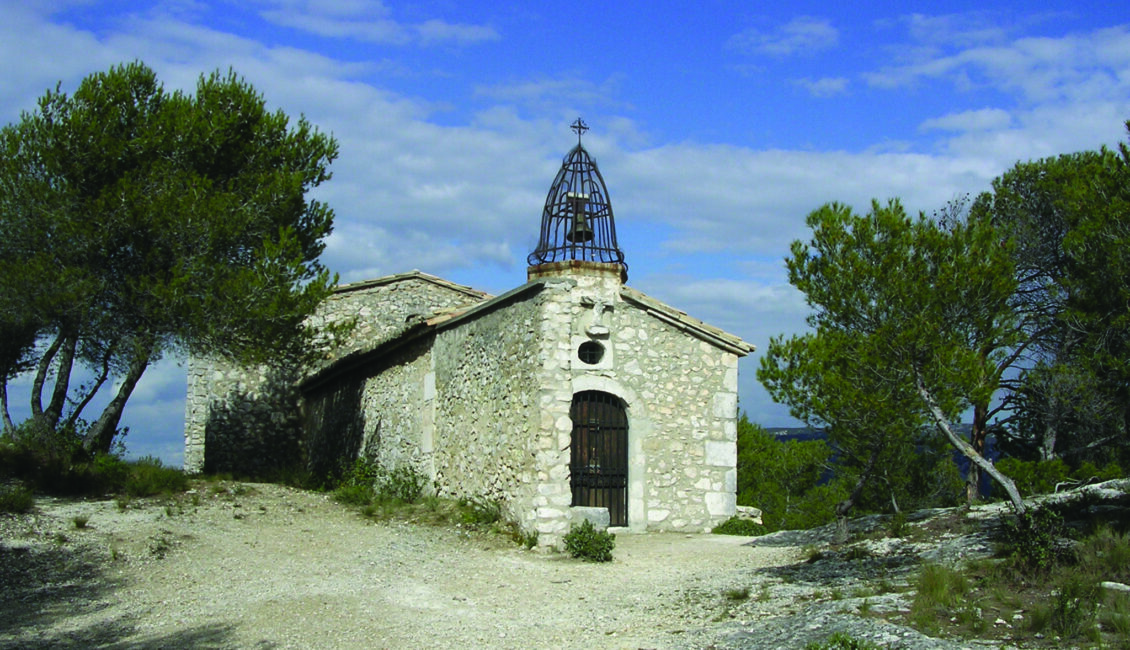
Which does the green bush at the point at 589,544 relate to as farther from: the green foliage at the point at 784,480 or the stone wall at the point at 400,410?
the green foliage at the point at 784,480

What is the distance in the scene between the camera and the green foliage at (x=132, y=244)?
15.5 meters

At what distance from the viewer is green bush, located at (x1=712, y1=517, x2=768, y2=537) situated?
51.8 ft

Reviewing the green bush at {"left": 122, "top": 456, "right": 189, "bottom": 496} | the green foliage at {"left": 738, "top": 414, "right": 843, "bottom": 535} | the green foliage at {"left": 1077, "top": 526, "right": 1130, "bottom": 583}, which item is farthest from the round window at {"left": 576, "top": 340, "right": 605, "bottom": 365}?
the green foliage at {"left": 1077, "top": 526, "right": 1130, "bottom": 583}

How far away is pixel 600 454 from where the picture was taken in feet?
51.6

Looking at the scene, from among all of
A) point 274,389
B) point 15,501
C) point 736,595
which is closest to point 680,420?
point 736,595

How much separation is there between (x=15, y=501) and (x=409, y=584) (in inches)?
220

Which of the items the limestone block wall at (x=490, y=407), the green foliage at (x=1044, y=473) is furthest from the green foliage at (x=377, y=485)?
the green foliage at (x=1044, y=473)

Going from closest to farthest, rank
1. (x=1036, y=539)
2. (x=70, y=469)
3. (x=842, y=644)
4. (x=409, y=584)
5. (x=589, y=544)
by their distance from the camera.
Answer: (x=842, y=644)
(x=1036, y=539)
(x=409, y=584)
(x=589, y=544)
(x=70, y=469)

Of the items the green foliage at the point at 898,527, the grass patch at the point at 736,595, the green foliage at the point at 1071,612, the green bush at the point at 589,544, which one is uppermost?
the green foliage at the point at 898,527

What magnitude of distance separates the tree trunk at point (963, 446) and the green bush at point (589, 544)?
4.39m

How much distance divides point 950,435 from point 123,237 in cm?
1290

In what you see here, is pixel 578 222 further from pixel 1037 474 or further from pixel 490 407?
pixel 1037 474

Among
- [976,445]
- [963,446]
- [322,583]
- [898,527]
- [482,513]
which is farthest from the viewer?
[976,445]

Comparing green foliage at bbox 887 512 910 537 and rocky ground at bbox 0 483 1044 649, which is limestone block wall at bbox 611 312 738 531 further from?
green foliage at bbox 887 512 910 537
